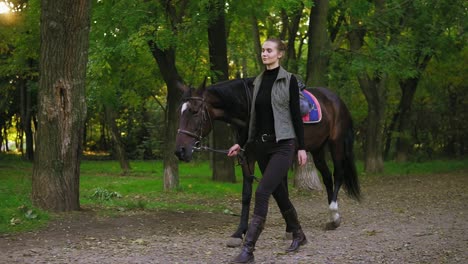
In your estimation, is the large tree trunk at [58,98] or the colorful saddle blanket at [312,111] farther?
the large tree trunk at [58,98]

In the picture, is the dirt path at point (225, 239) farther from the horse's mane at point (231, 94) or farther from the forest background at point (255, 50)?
the forest background at point (255, 50)

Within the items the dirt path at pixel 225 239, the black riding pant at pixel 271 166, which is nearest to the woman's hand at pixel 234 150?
the black riding pant at pixel 271 166

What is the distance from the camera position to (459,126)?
35.8 meters

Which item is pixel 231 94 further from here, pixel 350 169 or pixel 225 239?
pixel 350 169

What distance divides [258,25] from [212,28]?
18.3 ft

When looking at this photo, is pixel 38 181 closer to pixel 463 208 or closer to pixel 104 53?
pixel 104 53

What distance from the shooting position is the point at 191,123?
796 centimetres

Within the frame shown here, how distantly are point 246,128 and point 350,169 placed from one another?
3.27 metres

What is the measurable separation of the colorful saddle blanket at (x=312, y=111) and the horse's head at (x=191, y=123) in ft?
6.85

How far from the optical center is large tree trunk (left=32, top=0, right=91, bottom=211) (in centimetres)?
1023

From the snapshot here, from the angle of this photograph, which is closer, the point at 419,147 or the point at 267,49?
the point at 267,49

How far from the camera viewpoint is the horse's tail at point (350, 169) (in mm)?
11078

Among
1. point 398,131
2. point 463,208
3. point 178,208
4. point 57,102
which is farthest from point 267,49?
point 398,131

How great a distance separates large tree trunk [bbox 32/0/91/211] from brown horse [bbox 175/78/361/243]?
2.95 metres
